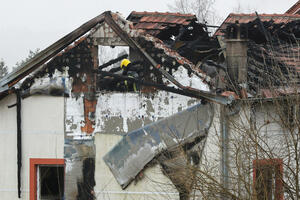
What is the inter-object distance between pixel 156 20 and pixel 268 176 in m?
6.00

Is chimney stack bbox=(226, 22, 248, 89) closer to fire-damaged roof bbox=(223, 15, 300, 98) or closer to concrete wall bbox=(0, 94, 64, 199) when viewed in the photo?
fire-damaged roof bbox=(223, 15, 300, 98)

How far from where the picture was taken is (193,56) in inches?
474

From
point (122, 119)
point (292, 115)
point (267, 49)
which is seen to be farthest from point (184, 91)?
point (267, 49)

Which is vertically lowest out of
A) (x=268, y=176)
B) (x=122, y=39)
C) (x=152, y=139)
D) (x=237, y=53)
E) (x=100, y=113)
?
(x=268, y=176)

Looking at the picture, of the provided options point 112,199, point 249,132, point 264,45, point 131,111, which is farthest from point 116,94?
point 264,45

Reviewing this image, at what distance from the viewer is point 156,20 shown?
11.1m

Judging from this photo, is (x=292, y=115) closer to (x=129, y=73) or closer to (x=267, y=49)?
(x=129, y=73)

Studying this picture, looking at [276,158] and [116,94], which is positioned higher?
[116,94]

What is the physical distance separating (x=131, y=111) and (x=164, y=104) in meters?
0.72

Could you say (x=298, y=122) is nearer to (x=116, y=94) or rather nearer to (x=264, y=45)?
(x=116, y=94)

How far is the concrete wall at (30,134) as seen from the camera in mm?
8492

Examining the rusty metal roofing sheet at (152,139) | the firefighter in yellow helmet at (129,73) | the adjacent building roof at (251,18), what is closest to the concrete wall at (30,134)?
the rusty metal roofing sheet at (152,139)

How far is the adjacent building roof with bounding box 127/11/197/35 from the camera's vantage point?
1098 cm

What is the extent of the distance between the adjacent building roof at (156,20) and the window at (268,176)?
5.62 m
